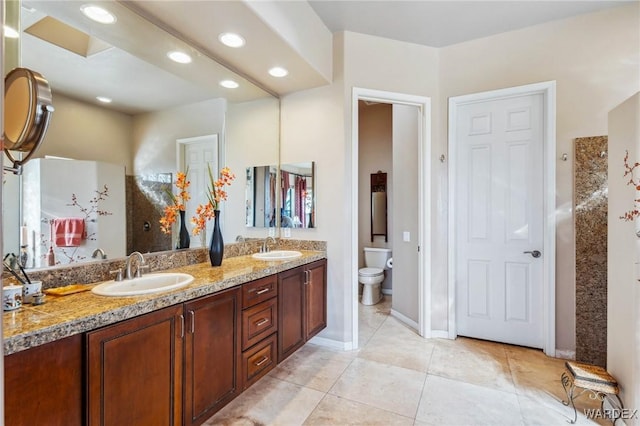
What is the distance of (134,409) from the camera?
1.30 meters

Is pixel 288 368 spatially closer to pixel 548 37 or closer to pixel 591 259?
pixel 591 259

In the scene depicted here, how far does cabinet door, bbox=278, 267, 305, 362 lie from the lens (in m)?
2.31

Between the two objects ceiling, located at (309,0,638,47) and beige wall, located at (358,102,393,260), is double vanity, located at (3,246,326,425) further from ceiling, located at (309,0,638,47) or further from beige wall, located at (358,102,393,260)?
beige wall, located at (358,102,393,260)

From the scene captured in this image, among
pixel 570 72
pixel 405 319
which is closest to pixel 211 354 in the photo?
pixel 405 319

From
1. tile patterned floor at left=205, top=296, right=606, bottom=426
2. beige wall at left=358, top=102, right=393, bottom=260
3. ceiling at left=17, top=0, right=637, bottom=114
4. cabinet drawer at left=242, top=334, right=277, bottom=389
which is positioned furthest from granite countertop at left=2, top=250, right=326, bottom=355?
beige wall at left=358, top=102, right=393, bottom=260

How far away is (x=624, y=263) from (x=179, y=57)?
3135 millimetres

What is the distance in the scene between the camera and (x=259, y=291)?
2.08m

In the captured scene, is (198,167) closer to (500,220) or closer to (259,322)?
→ (259,322)

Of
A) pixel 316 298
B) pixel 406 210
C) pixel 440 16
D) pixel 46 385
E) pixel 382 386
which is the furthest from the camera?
pixel 406 210

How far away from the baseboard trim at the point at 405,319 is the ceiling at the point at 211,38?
2.68 meters

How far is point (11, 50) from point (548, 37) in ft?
12.5

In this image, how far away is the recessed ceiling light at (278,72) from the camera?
2615 mm

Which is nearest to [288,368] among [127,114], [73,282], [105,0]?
[73,282]

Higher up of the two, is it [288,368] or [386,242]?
[386,242]
